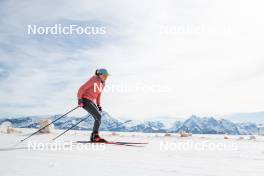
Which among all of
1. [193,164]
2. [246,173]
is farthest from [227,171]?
[193,164]

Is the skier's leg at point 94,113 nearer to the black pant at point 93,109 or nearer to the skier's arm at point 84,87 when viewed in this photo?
the black pant at point 93,109

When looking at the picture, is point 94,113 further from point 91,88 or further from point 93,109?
point 91,88

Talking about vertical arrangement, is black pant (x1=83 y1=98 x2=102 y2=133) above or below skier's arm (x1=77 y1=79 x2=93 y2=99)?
below

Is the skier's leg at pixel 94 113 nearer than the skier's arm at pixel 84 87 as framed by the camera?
No

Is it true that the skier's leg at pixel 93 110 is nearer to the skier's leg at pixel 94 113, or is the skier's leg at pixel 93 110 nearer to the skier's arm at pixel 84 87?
the skier's leg at pixel 94 113

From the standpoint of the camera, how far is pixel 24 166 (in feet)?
17.8

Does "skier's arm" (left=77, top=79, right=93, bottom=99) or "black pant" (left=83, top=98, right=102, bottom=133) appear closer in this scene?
"skier's arm" (left=77, top=79, right=93, bottom=99)

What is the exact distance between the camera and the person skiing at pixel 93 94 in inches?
437

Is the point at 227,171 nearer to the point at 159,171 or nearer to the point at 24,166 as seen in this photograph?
the point at 159,171

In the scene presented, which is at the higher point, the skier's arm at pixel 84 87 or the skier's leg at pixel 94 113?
the skier's arm at pixel 84 87

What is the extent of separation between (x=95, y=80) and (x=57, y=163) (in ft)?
17.9

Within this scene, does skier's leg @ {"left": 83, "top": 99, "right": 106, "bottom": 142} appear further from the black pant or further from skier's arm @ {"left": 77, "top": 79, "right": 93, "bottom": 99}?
skier's arm @ {"left": 77, "top": 79, "right": 93, "bottom": 99}

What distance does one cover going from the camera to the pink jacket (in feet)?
36.3

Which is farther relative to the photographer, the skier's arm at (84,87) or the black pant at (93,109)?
the black pant at (93,109)
